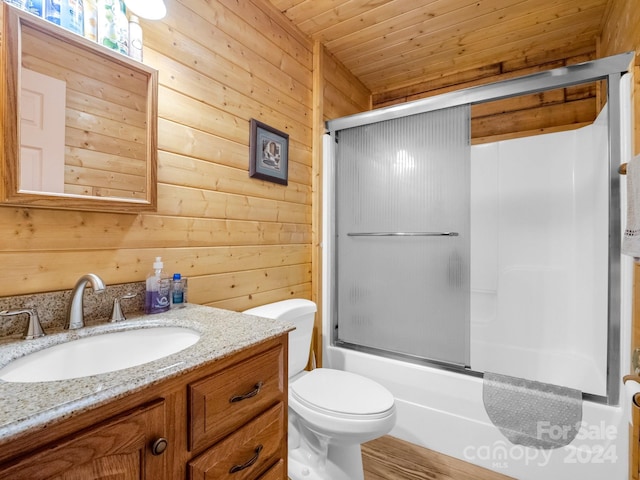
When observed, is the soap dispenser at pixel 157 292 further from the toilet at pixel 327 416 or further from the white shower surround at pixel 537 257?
the white shower surround at pixel 537 257

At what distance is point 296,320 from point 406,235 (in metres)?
0.82

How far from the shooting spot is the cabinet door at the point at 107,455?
0.48 metres

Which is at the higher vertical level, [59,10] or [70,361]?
[59,10]

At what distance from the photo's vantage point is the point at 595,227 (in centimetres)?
182

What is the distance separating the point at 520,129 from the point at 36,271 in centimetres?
287

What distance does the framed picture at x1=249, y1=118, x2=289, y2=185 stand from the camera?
1.64 meters

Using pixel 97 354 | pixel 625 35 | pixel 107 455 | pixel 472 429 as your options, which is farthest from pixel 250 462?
pixel 625 35

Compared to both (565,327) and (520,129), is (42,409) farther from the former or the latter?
(520,129)

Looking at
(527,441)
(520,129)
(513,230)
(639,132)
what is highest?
(520,129)

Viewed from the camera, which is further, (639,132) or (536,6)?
(536,6)

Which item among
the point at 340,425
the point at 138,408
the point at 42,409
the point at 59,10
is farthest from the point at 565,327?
the point at 59,10

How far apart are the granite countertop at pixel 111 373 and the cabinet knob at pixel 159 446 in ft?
0.42

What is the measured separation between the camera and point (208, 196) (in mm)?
1422

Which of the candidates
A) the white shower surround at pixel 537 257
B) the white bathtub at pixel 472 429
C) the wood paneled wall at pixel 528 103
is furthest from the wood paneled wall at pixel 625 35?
the white bathtub at pixel 472 429
